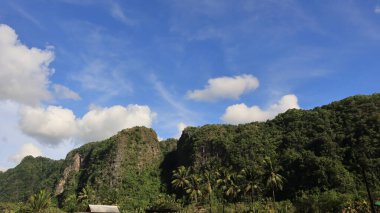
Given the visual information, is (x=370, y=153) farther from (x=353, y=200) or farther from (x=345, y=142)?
(x=353, y=200)

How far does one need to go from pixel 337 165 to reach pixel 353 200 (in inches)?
919

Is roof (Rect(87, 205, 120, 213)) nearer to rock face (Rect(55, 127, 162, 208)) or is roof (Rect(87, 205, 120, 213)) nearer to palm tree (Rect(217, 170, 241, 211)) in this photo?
palm tree (Rect(217, 170, 241, 211))

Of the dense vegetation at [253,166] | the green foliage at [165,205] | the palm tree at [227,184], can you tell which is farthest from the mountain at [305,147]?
the green foliage at [165,205]

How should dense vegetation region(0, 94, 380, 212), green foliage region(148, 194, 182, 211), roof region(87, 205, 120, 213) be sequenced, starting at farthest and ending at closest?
green foliage region(148, 194, 182, 211) → dense vegetation region(0, 94, 380, 212) → roof region(87, 205, 120, 213)

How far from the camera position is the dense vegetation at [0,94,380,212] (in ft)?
334

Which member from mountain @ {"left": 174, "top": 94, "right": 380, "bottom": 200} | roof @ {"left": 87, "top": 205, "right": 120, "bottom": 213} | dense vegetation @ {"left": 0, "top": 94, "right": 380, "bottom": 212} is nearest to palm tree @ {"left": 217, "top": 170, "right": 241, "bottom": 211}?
dense vegetation @ {"left": 0, "top": 94, "right": 380, "bottom": 212}

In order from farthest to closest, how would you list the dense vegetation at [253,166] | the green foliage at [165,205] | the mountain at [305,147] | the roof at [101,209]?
the green foliage at [165,205], the mountain at [305,147], the dense vegetation at [253,166], the roof at [101,209]

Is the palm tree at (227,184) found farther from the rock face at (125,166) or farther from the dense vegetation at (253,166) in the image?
the rock face at (125,166)

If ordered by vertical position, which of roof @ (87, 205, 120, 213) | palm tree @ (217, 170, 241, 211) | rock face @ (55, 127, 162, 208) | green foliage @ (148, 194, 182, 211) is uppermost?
rock face @ (55, 127, 162, 208)

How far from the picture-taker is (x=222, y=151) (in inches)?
6024

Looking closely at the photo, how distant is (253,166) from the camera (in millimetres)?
140000

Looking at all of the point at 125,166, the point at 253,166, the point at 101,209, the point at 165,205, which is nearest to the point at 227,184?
the point at 165,205

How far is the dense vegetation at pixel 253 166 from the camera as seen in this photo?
10194 cm

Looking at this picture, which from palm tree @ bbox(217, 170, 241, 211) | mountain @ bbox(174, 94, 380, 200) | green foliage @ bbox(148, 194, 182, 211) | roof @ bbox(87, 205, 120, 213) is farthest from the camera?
green foliage @ bbox(148, 194, 182, 211)
